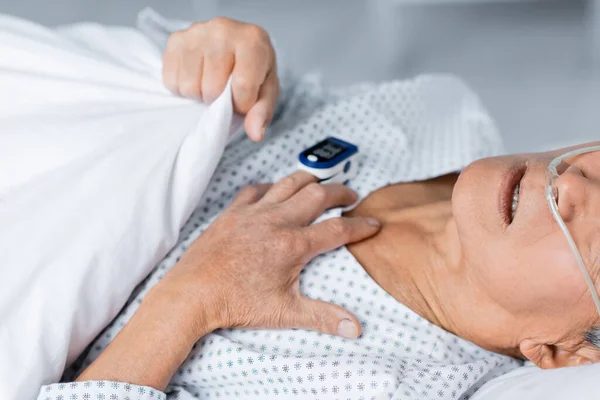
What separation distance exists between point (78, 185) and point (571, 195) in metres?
0.69

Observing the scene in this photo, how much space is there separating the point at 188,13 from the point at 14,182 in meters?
2.23

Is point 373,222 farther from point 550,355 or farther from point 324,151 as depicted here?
point 550,355

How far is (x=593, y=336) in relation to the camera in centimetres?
102

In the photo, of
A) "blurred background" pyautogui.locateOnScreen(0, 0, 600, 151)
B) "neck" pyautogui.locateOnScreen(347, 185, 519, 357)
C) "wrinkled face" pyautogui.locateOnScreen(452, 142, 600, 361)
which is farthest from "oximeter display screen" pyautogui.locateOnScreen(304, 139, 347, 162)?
"blurred background" pyautogui.locateOnScreen(0, 0, 600, 151)

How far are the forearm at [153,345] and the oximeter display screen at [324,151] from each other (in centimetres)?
34

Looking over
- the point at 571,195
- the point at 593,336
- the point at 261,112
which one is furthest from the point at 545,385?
the point at 261,112

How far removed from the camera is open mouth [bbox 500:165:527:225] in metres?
1.02

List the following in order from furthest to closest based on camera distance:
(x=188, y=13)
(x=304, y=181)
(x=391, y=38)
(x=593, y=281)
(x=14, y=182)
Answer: (x=188, y=13), (x=391, y=38), (x=304, y=181), (x=14, y=182), (x=593, y=281)

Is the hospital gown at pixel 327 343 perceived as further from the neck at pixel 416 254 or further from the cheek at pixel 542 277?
the cheek at pixel 542 277

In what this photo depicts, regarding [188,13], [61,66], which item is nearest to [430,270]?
[61,66]

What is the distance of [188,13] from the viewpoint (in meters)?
3.17

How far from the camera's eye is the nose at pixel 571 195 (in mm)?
964

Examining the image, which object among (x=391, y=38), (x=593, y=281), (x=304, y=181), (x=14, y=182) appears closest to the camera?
(x=593, y=281)

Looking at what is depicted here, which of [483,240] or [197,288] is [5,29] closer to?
[197,288]
